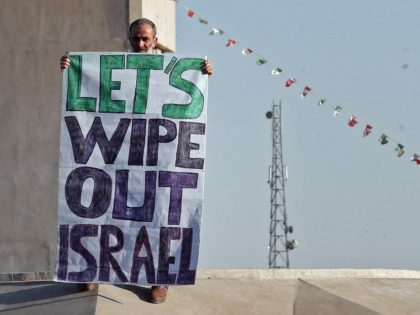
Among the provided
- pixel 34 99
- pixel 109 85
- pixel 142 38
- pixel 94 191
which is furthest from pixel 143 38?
pixel 34 99

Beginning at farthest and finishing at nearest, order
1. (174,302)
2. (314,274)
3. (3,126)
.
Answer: (3,126)
(314,274)
(174,302)

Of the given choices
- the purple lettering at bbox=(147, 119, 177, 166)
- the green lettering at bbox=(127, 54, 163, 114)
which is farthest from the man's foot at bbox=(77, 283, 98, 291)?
the green lettering at bbox=(127, 54, 163, 114)

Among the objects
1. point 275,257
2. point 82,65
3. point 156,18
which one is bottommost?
point 275,257

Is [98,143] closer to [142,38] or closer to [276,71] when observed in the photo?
[142,38]

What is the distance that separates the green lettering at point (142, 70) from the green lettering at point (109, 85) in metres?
0.09

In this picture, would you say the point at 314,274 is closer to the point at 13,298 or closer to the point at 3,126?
the point at 13,298

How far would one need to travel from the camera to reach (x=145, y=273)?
974 cm

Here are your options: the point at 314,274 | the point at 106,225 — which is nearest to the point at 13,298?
the point at 106,225

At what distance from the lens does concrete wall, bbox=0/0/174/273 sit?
46.3ft

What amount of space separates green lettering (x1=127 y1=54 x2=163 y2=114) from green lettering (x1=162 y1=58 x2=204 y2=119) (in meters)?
0.14

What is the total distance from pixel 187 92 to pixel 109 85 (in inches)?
23.5

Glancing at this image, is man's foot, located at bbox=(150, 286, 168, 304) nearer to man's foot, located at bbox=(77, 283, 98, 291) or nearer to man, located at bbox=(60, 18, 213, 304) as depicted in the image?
man, located at bbox=(60, 18, 213, 304)

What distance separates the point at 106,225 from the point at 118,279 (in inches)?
16.2

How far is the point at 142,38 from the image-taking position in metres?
9.85
